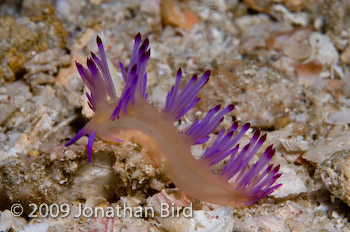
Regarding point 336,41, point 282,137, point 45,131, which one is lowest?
point 45,131

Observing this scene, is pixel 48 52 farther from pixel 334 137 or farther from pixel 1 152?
pixel 334 137

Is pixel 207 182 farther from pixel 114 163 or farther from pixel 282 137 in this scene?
pixel 282 137

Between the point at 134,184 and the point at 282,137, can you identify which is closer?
the point at 134,184

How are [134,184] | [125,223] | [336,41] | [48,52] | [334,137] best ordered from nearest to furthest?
[125,223]
[134,184]
[334,137]
[48,52]
[336,41]

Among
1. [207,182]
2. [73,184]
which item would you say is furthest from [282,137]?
[73,184]

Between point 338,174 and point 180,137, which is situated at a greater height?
point 180,137

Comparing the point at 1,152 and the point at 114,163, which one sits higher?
the point at 114,163

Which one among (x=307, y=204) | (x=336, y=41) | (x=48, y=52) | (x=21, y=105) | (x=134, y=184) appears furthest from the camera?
(x=336, y=41)
